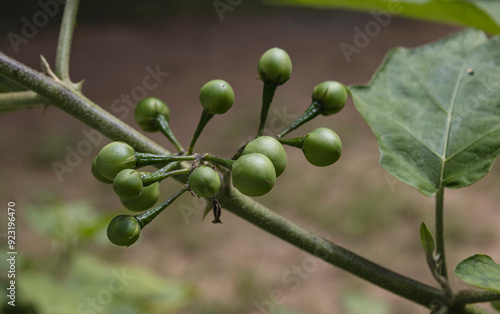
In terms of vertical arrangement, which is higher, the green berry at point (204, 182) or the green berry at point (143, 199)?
the green berry at point (204, 182)

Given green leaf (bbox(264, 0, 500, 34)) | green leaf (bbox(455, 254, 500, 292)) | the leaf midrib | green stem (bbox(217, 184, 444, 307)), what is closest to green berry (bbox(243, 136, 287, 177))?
green stem (bbox(217, 184, 444, 307))

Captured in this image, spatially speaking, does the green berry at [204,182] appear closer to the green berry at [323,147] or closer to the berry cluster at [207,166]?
the berry cluster at [207,166]

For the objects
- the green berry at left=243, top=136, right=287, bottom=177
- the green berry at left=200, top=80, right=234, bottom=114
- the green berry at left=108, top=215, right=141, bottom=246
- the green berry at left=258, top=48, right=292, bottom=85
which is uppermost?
the green berry at left=258, top=48, right=292, bottom=85

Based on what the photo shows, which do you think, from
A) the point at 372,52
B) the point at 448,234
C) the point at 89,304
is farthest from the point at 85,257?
the point at 372,52

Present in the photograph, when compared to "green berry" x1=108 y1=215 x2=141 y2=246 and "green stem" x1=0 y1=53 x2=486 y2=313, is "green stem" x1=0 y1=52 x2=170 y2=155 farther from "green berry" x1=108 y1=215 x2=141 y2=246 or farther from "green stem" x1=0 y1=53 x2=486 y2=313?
"green berry" x1=108 y1=215 x2=141 y2=246

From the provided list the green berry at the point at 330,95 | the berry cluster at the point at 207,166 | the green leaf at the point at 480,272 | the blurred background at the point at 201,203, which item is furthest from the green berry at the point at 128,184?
the blurred background at the point at 201,203

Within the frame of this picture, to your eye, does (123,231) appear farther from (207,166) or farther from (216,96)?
(216,96)
